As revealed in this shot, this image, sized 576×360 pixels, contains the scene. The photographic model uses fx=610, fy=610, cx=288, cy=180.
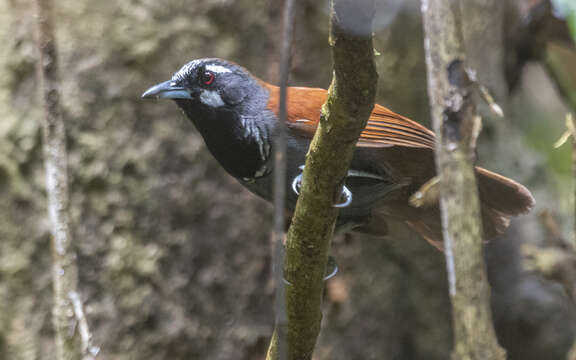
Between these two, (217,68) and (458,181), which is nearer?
(458,181)

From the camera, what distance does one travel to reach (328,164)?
1742 mm

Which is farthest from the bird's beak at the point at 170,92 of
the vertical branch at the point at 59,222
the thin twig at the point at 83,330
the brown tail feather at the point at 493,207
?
the brown tail feather at the point at 493,207

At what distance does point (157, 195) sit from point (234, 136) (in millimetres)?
1950

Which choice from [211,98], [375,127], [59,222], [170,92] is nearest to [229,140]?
[211,98]

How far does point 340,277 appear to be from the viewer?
4.54 meters

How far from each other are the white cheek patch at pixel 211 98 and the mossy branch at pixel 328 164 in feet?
2.17

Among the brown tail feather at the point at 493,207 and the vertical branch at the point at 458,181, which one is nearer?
the vertical branch at the point at 458,181

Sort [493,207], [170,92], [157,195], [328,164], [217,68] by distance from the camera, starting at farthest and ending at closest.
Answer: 1. [157,195]
2. [493,207]
3. [217,68]
4. [170,92]
5. [328,164]

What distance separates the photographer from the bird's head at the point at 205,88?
2309 millimetres

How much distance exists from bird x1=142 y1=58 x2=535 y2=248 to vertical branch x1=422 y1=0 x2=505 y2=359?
1.57 feet

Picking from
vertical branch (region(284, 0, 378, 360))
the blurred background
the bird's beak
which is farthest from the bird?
the blurred background

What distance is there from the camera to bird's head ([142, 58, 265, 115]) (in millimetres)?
2309

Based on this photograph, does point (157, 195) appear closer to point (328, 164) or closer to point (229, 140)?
point (229, 140)

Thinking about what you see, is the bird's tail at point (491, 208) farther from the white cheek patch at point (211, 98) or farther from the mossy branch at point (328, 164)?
the white cheek patch at point (211, 98)
